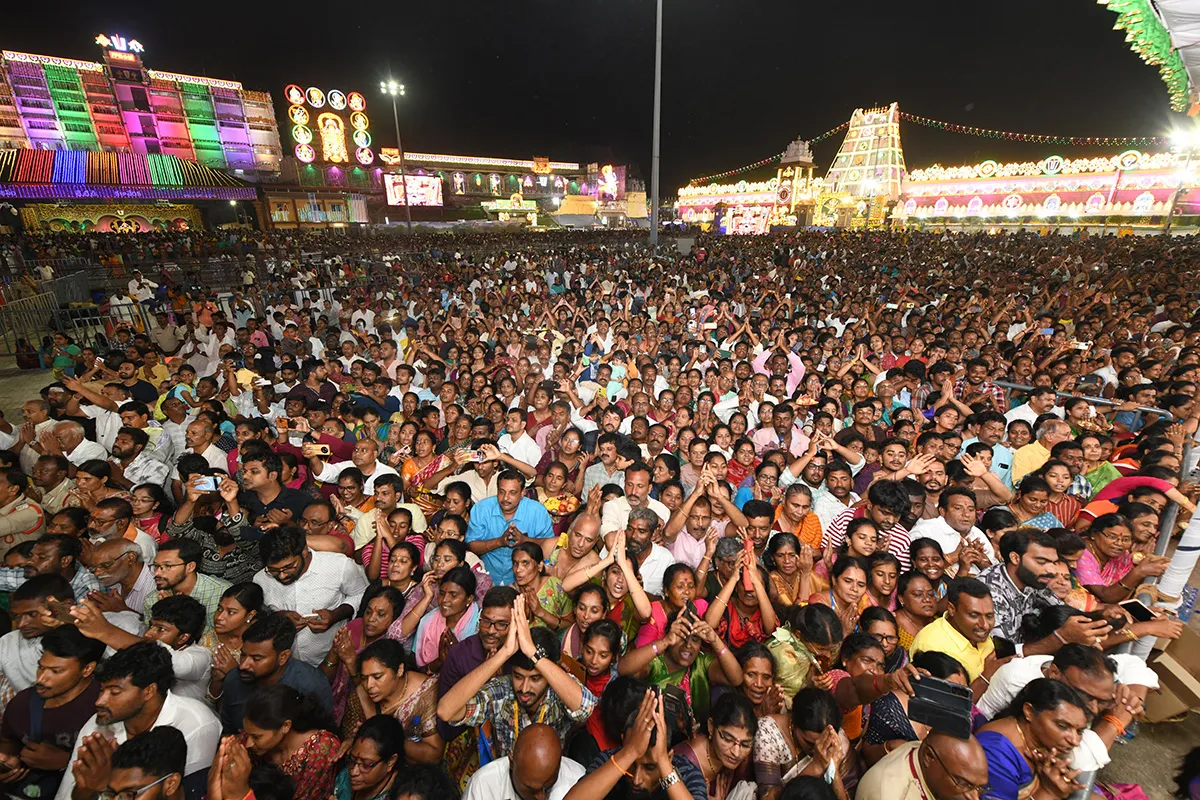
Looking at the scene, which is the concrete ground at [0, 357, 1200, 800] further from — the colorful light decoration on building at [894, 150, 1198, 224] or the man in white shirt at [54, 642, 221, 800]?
the colorful light decoration on building at [894, 150, 1198, 224]

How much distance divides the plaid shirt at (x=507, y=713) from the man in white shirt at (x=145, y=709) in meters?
1.23

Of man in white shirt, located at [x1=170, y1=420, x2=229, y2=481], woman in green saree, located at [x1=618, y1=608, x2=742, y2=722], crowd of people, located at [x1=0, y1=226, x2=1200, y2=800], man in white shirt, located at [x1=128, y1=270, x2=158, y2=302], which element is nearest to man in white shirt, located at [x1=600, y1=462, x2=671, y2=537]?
crowd of people, located at [x1=0, y1=226, x2=1200, y2=800]

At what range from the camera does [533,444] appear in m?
5.34

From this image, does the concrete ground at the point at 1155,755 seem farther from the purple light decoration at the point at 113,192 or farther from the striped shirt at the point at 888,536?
the purple light decoration at the point at 113,192

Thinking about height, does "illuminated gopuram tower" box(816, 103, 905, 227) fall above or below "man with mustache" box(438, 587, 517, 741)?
above

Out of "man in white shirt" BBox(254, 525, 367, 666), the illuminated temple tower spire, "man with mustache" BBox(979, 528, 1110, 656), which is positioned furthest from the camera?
the illuminated temple tower spire

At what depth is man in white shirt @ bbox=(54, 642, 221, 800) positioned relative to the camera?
229 cm

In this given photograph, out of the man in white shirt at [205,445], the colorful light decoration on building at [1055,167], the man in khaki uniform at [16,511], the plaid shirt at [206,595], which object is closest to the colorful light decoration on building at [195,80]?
the man in white shirt at [205,445]

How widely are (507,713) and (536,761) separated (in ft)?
1.71

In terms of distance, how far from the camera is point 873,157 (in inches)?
2207

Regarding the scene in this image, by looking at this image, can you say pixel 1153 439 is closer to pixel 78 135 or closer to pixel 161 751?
pixel 161 751

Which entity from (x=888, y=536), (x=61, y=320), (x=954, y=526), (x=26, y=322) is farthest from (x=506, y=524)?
(x=61, y=320)

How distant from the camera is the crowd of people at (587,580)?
89.0 inches

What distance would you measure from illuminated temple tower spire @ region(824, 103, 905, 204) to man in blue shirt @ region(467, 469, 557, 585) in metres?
63.6
